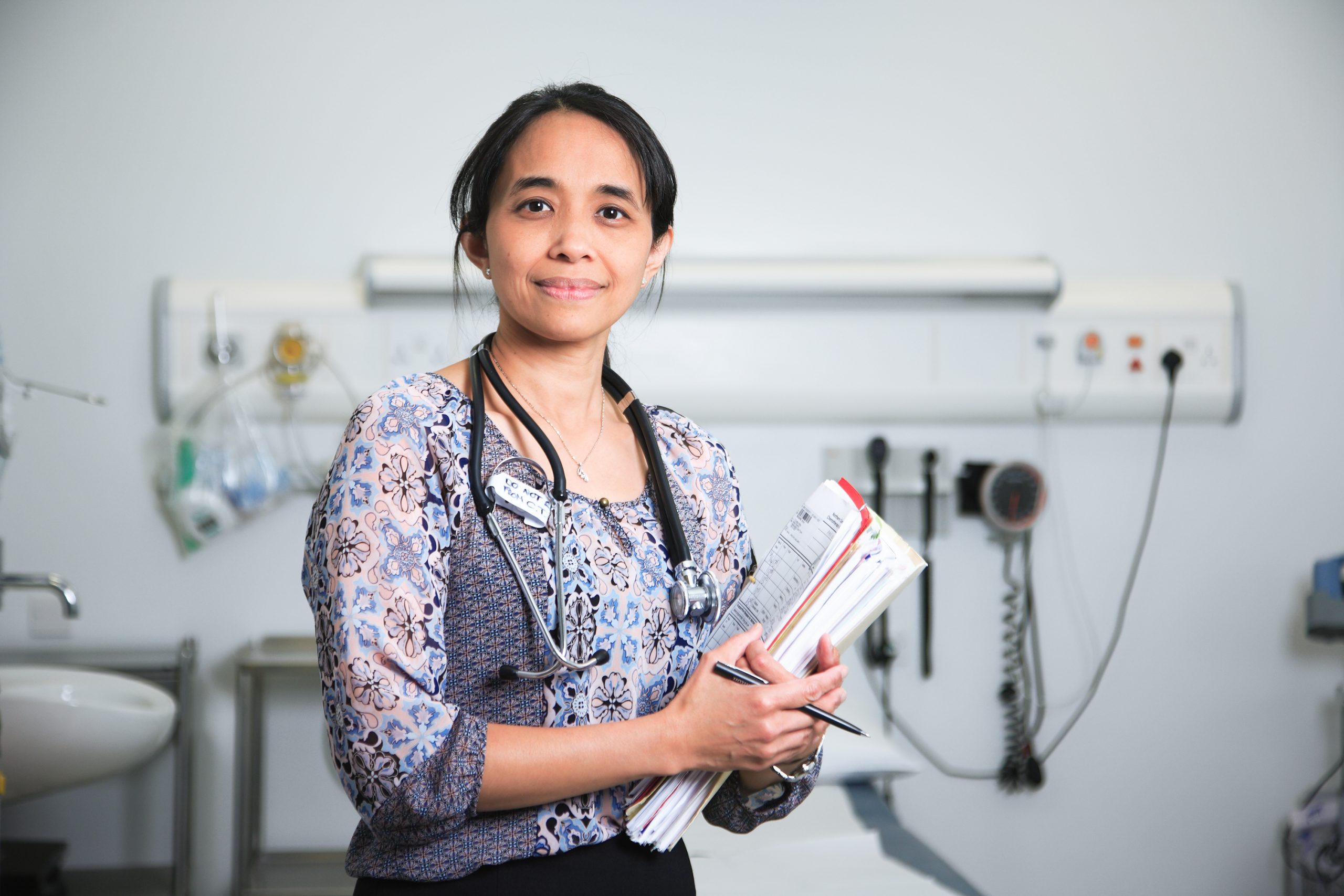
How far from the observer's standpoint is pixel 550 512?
92 cm

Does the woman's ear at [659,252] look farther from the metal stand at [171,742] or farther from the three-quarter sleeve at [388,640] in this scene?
the metal stand at [171,742]

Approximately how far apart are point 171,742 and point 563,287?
2.06 meters

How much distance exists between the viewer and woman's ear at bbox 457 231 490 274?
1.08m

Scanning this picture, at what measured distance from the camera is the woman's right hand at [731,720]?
0.87 metres

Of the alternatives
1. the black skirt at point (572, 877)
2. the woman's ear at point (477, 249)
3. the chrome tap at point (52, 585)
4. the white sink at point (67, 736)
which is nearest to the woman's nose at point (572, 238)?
the woman's ear at point (477, 249)

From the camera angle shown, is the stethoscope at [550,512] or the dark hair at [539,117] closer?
the stethoscope at [550,512]

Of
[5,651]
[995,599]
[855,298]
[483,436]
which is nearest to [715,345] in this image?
[855,298]

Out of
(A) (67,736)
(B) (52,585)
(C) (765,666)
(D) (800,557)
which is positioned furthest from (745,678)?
(A) (67,736)

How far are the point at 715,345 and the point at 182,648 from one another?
151 cm

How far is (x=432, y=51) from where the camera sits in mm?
2654

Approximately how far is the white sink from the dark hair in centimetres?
160

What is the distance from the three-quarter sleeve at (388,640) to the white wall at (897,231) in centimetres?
192

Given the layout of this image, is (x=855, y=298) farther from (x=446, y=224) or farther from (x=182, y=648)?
(x=182, y=648)

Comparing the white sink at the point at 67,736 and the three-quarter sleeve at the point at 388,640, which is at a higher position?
the three-quarter sleeve at the point at 388,640
